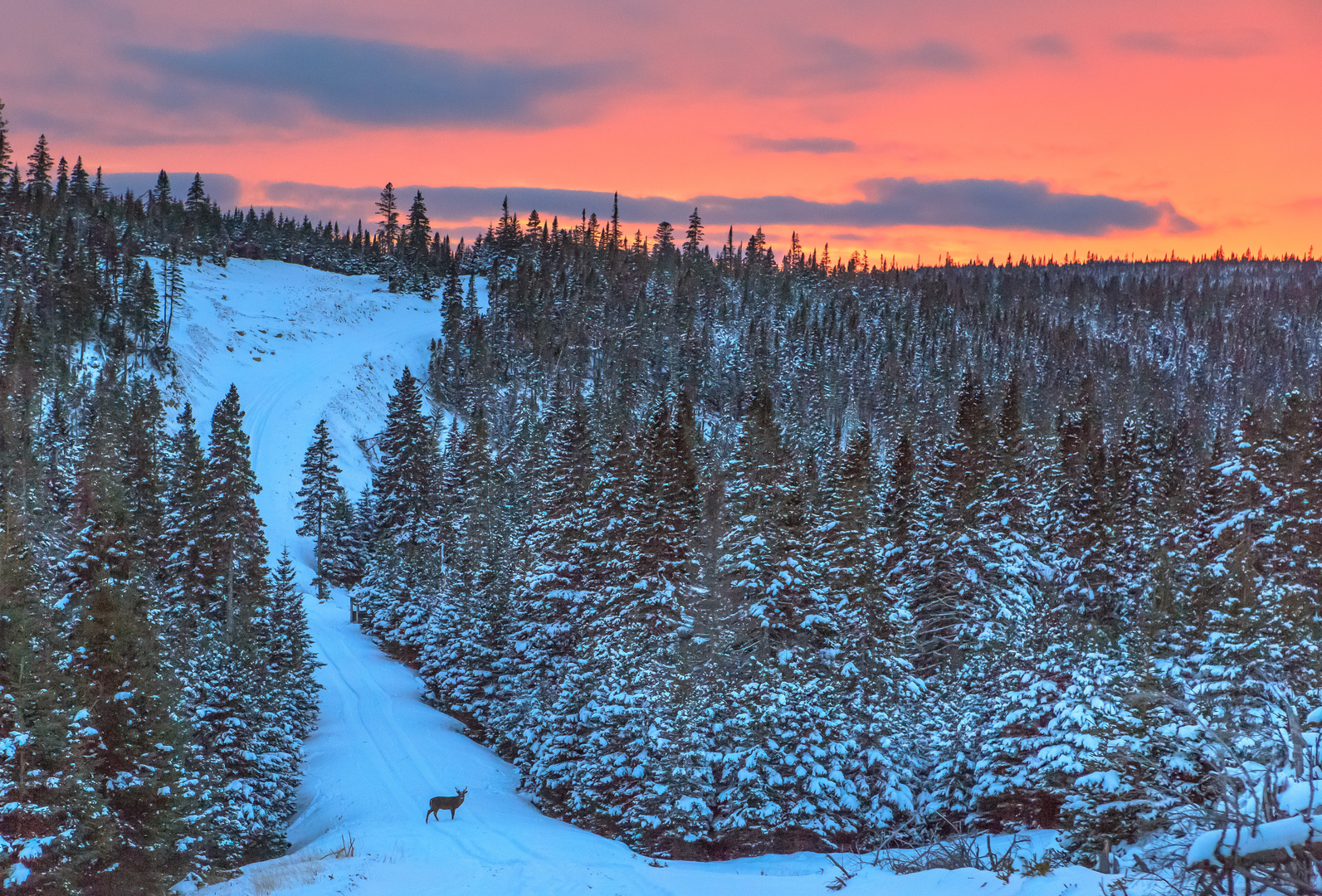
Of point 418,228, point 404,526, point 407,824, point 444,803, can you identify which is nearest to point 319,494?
point 404,526

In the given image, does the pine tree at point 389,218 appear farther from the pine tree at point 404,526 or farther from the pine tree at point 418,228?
the pine tree at point 404,526

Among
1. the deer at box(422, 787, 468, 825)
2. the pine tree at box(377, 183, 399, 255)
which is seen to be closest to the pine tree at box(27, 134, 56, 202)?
the pine tree at box(377, 183, 399, 255)

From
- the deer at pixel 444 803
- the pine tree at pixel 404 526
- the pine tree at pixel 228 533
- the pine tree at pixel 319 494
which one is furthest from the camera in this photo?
the pine tree at pixel 319 494

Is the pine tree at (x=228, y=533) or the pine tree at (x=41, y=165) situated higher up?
the pine tree at (x=41, y=165)

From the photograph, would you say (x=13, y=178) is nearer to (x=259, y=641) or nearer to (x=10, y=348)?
(x=10, y=348)

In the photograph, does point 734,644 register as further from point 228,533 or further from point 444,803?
point 228,533

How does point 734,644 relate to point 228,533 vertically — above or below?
above

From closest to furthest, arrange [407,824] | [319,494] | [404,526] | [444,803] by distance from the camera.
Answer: [407,824] → [444,803] → [404,526] → [319,494]

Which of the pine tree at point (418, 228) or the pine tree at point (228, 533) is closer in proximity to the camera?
the pine tree at point (228, 533)

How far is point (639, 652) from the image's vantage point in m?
30.6

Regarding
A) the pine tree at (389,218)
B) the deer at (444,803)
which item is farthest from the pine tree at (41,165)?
the deer at (444,803)

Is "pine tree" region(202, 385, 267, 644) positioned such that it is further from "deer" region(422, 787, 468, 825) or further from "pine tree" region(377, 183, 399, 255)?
"pine tree" region(377, 183, 399, 255)

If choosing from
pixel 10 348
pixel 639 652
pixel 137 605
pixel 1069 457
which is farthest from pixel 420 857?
pixel 10 348

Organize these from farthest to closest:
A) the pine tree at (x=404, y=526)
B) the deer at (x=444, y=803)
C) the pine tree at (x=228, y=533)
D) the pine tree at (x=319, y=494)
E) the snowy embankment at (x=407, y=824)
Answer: the pine tree at (x=319, y=494), the pine tree at (x=404, y=526), the pine tree at (x=228, y=533), the deer at (x=444, y=803), the snowy embankment at (x=407, y=824)
